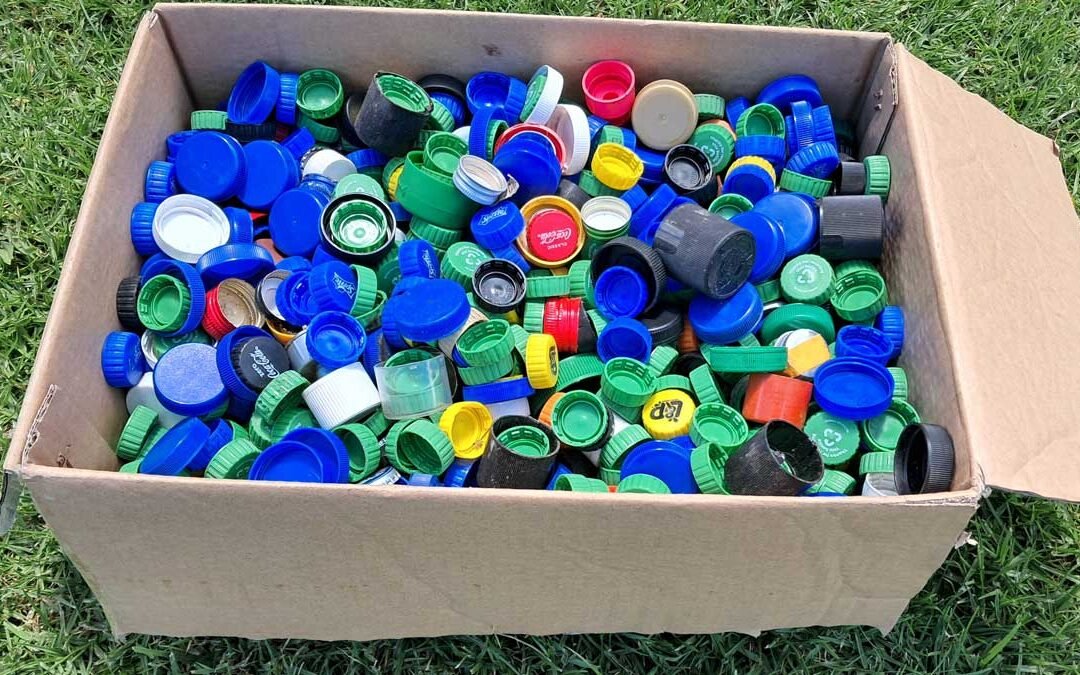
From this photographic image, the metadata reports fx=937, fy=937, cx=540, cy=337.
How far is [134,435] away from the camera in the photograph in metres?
2.33

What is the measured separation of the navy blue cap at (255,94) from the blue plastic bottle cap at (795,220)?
1.46 meters

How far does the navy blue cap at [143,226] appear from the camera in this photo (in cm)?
254

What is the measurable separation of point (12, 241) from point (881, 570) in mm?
2690

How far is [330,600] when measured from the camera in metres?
2.11

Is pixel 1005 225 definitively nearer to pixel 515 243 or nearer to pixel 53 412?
pixel 515 243

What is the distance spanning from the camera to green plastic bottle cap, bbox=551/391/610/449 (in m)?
2.37

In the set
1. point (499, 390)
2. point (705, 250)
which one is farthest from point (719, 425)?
point (499, 390)

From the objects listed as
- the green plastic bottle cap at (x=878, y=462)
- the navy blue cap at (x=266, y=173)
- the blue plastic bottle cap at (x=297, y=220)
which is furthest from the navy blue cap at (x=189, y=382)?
the green plastic bottle cap at (x=878, y=462)

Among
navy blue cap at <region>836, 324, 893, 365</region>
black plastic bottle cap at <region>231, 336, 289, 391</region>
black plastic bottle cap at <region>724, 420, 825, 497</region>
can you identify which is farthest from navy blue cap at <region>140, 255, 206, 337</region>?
navy blue cap at <region>836, 324, 893, 365</region>

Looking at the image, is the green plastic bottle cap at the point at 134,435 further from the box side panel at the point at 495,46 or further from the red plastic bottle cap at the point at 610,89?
the red plastic bottle cap at the point at 610,89

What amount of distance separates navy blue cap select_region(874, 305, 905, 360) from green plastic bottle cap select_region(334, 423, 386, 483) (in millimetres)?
1355

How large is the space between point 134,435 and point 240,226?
0.69 metres

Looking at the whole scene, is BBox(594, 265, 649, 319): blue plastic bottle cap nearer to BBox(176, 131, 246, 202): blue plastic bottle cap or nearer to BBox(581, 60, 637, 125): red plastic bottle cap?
BBox(581, 60, 637, 125): red plastic bottle cap

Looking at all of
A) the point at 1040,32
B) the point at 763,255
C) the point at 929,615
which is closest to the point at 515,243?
the point at 763,255
